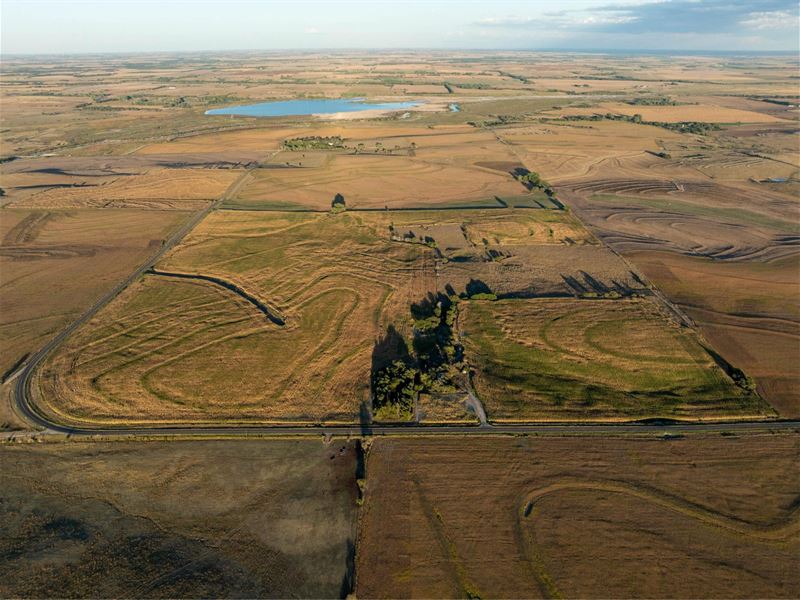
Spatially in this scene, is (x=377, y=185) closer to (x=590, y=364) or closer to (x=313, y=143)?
(x=313, y=143)

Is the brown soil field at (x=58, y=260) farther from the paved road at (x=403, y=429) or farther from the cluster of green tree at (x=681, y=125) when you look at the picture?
the cluster of green tree at (x=681, y=125)

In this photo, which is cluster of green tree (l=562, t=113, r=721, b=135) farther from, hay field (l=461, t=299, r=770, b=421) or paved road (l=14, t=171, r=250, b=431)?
paved road (l=14, t=171, r=250, b=431)

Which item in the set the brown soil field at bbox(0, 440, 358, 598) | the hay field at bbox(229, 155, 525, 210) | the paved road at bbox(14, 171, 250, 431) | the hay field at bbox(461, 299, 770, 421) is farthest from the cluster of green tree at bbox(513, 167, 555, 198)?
the brown soil field at bbox(0, 440, 358, 598)

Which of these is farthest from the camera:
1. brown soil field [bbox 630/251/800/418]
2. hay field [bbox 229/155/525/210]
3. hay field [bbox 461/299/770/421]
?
hay field [bbox 229/155/525/210]

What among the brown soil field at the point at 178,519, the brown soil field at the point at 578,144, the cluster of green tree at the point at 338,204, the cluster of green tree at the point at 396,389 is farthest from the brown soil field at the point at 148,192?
the brown soil field at the point at 578,144

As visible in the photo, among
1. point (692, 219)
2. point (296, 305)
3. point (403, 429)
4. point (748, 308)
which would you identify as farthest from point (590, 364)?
point (692, 219)
